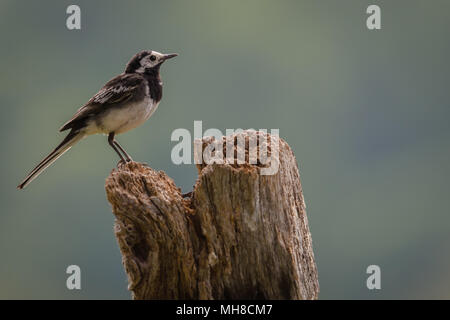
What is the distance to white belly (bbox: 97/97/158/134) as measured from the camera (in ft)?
35.1

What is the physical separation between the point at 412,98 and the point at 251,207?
115 m

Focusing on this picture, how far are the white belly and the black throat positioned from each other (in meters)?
0.24

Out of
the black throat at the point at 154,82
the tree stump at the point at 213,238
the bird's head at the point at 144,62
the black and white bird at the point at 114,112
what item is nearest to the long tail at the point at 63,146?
the black and white bird at the point at 114,112

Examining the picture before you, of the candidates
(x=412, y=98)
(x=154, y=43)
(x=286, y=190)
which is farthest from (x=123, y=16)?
(x=286, y=190)

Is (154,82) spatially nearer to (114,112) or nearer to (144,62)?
Answer: (144,62)

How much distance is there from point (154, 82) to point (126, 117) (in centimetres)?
98

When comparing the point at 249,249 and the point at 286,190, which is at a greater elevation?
the point at 286,190

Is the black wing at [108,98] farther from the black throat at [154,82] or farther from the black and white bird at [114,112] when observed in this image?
the black throat at [154,82]

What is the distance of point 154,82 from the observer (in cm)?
1121

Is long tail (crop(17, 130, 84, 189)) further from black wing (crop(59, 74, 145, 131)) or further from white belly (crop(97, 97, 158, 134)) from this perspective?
white belly (crop(97, 97, 158, 134))

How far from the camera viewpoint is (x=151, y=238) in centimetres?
671

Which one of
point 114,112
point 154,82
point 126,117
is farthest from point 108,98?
point 154,82

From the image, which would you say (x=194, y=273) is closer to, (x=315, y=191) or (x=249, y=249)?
(x=249, y=249)

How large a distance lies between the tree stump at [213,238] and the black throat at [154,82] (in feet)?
14.6
